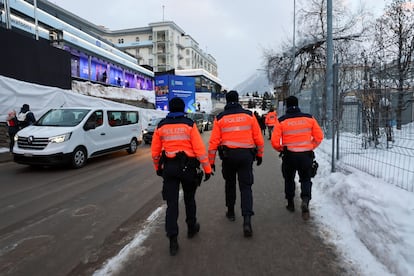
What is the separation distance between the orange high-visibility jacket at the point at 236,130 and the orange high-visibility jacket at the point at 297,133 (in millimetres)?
626

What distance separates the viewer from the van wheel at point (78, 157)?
27.7 ft

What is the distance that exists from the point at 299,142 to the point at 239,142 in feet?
3.52

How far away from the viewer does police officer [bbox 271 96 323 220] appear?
4.29m

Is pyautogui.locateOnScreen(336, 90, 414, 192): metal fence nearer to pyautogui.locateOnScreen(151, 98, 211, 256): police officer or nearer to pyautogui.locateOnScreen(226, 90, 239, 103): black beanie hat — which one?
pyautogui.locateOnScreen(226, 90, 239, 103): black beanie hat

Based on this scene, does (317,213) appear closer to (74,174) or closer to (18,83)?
(74,174)

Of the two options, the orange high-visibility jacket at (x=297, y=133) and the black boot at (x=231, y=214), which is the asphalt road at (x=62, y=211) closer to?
the black boot at (x=231, y=214)

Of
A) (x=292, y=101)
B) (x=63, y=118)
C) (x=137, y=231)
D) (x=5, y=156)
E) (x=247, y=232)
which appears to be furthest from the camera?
(x=5, y=156)

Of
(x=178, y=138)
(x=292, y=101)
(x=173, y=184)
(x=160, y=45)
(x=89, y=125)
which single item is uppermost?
(x=160, y=45)

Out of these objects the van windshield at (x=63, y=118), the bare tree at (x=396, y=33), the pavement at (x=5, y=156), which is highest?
the bare tree at (x=396, y=33)

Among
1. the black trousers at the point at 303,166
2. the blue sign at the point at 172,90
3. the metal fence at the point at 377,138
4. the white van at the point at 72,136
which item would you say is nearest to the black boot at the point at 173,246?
the black trousers at the point at 303,166

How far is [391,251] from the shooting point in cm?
281

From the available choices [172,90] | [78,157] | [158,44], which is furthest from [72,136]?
[158,44]

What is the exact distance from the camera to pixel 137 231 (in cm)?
395

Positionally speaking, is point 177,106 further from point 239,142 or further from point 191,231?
point 191,231
